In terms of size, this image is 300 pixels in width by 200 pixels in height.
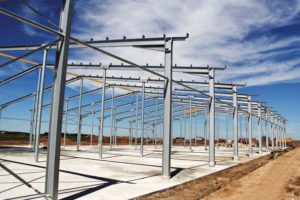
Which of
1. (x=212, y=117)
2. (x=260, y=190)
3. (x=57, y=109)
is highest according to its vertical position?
(x=212, y=117)

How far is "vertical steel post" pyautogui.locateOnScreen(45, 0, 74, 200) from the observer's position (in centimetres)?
535

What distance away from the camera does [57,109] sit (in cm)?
550

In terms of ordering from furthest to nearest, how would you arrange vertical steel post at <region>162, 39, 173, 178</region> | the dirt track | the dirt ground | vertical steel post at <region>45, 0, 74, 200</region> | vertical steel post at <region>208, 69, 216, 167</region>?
vertical steel post at <region>208, 69, 216, 167</region>
vertical steel post at <region>162, 39, 173, 178</region>
the dirt track
the dirt ground
vertical steel post at <region>45, 0, 74, 200</region>

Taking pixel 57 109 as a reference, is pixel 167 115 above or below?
above

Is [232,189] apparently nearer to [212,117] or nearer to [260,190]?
[260,190]

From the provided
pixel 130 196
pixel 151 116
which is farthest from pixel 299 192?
pixel 151 116

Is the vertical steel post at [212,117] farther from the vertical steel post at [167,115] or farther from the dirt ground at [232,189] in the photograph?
the vertical steel post at [167,115]

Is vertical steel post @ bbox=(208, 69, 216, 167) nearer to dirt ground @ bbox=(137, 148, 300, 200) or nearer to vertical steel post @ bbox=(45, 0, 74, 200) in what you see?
dirt ground @ bbox=(137, 148, 300, 200)

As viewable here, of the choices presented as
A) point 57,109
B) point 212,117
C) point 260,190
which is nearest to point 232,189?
point 260,190

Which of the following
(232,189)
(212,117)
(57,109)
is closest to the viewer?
(57,109)

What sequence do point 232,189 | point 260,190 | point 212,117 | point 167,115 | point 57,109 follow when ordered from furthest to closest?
point 212,117
point 167,115
point 260,190
point 232,189
point 57,109

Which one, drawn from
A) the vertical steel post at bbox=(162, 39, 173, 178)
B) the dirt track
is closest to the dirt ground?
the dirt track

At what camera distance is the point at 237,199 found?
683 centimetres

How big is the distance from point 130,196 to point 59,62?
308cm
